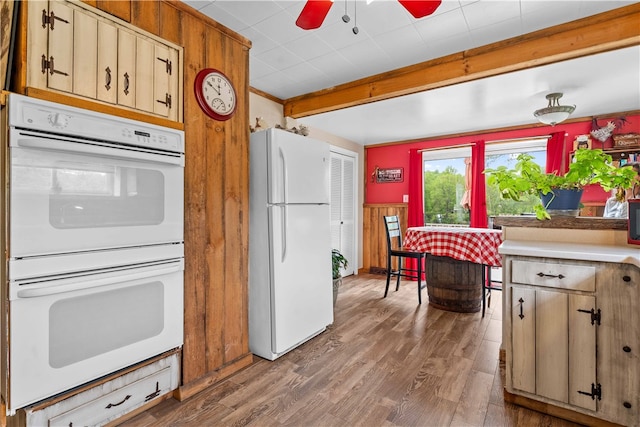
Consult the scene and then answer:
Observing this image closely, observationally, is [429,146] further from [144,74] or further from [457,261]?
[144,74]

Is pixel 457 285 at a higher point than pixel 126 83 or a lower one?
lower

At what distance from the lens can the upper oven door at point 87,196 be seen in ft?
4.17

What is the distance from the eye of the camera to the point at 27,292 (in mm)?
1272

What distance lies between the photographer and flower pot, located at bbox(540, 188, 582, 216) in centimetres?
194

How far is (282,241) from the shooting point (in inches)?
92.6

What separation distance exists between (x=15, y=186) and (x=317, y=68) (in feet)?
7.74

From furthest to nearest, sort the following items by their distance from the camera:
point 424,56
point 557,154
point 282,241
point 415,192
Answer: point 415,192 < point 557,154 < point 424,56 < point 282,241

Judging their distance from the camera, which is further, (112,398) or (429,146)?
(429,146)

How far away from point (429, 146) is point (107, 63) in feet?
14.8

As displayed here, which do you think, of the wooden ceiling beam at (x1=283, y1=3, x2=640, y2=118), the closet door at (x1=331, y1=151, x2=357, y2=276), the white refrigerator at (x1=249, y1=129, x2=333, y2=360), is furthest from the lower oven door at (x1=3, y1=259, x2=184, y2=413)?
the closet door at (x1=331, y1=151, x2=357, y2=276)

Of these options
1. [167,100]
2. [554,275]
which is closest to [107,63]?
[167,100]

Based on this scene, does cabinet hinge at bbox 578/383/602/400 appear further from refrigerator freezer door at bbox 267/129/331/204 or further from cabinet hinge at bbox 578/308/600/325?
refrigerator freezer door at bbox 267/129/331/204

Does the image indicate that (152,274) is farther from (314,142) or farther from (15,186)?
(314,142)

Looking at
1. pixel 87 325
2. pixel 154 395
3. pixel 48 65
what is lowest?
pixel 154 395
